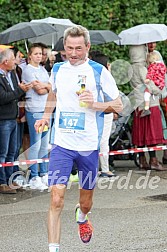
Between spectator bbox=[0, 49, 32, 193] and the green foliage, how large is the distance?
120 inches

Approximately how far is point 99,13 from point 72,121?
27.0 ft

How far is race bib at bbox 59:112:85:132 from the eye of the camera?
6457 millimetres

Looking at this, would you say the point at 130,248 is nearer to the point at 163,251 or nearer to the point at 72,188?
the point at 163,251

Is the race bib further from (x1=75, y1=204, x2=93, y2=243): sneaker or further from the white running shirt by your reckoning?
(x1=75, y1=204, x2=93, y2=243): sneaker

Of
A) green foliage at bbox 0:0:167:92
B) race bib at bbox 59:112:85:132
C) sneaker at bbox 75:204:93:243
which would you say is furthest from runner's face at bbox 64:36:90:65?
green foliage at bbox 0:0:167:92

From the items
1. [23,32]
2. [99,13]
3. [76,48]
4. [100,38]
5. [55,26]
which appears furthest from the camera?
[99,13]

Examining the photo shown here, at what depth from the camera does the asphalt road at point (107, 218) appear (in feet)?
23.2

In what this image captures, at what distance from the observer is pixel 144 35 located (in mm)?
12102

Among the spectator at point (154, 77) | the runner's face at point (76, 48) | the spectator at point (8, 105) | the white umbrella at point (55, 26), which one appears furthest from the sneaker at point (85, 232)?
the white umbrella at point (55, 26)

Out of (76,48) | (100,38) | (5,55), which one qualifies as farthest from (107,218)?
(100,38)

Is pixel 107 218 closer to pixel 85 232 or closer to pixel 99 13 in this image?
pixel 85 232

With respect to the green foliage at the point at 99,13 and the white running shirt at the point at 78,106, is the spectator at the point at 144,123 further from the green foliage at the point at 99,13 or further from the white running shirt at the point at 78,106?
the white running shirt at the point at 78,106

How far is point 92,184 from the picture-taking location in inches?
263

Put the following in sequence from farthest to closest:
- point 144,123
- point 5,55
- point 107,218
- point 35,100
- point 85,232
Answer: point 144,123 → point 35,100 → point 5,55 → point 107,218 → point 85,232
